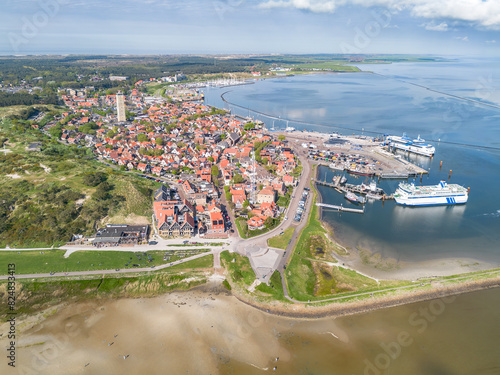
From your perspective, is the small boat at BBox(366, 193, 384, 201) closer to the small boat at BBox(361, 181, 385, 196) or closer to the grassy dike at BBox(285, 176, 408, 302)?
the small boat at BBox(361, 181, 385, 196)

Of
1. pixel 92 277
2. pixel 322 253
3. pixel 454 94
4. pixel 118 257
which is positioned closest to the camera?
pixel 92 277

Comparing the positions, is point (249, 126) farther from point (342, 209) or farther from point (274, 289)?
point (274, 289)

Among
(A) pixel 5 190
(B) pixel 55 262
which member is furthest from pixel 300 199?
(A) pixel 5 190

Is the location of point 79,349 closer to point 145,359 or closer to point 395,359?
point 145,359

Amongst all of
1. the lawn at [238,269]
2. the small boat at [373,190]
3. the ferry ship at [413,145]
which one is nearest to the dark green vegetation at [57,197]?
the lawn at [238,269]

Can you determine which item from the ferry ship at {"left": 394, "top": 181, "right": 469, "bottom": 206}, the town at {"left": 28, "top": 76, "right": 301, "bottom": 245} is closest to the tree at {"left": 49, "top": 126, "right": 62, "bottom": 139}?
the town at {"left": 28, "top": 76, "right": 301, "bottom": 245}

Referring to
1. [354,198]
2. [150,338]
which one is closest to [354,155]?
[354,198]
